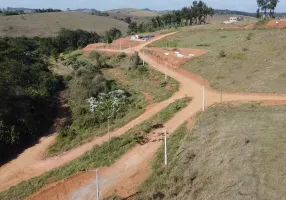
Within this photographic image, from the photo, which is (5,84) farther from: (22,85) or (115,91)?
(115,91)

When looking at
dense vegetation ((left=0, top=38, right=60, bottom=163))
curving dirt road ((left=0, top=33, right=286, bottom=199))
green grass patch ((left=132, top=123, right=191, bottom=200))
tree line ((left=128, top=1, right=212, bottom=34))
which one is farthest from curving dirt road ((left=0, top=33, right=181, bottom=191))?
tree line ((left=128, top=1, right=212, bottom=34))

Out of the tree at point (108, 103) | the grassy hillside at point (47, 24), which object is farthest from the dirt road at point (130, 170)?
the grassy hillside at point (47, 24)

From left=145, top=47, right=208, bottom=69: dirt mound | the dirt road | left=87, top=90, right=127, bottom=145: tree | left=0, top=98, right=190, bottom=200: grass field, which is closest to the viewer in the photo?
the dirt road

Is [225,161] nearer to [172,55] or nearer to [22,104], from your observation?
[22,104]

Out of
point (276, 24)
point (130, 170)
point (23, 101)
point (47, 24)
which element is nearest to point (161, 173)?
point (130, 170)

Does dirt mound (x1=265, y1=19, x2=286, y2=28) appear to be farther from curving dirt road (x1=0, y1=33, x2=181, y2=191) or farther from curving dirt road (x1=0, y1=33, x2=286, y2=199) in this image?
curving dirt road (x1=0, y1=33, x2=181, y2=191)

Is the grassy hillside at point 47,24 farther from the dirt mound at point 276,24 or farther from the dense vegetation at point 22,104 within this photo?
the dense vegetation at point 22,104
